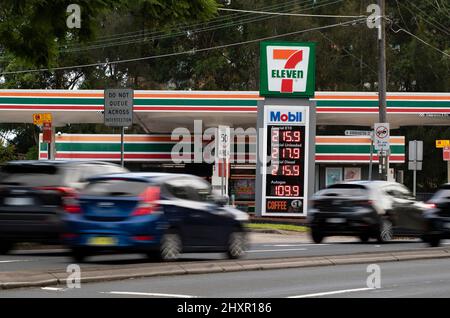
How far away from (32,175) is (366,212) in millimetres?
9056

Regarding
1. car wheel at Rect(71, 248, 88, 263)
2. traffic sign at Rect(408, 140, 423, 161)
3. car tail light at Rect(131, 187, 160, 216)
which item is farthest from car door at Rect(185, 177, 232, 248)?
traffic sign at Rect(408, 140, 423, 161)

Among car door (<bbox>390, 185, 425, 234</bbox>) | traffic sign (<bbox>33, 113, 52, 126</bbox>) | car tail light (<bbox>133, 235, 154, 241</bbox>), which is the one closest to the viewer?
car tail light (<bbox>133, 235, 154, 241</bbox>)

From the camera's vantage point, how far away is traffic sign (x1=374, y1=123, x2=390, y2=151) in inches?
1293

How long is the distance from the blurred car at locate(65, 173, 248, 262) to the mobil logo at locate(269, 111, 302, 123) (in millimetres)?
19979

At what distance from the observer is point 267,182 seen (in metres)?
37.2

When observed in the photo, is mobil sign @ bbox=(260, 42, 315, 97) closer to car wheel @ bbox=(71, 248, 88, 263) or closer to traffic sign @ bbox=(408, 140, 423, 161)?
traffic sign @ bbox=(408, 140, 423, 161)

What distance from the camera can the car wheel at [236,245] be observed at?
18.3 m

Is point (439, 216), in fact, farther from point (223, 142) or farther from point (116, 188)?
point (223, 142)

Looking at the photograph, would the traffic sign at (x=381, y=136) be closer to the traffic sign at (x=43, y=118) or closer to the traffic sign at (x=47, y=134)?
the traffic sign at (x=43, y=118)

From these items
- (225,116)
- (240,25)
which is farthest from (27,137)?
(225,116)

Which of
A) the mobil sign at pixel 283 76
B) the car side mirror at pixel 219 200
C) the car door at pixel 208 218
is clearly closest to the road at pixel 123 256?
the car door at pixel 208 218

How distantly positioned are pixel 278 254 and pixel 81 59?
1939 inches

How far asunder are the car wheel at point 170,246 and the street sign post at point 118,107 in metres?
5.44

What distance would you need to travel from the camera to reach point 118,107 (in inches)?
868
